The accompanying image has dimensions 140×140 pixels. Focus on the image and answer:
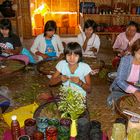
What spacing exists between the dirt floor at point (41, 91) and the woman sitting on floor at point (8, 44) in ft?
1.01

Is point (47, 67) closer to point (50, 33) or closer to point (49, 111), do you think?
point (50, 33)

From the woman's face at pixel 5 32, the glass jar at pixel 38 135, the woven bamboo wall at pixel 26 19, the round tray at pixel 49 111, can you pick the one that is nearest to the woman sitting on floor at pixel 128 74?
the round tray at pixel 49 111

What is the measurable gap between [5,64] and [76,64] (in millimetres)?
1122

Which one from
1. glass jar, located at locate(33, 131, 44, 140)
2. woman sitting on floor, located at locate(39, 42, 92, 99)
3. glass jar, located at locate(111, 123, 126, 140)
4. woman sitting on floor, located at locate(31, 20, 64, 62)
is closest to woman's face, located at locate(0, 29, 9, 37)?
woman sitting on floor, located at locate(31, 20, 64, 62)

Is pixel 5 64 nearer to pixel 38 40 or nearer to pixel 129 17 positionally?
pixel 38 40

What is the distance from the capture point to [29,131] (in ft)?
6.82

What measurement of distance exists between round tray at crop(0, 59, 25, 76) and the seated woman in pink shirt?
1.59 meters

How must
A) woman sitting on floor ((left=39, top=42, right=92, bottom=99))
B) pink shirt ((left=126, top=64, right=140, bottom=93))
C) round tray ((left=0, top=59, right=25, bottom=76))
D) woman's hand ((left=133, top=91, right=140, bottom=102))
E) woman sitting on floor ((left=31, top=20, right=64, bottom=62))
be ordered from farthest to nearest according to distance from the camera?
woman sitting on floor ((left=31, top=20, right=64, bottom=62)) → round tray ((left=0, top=59, right=25, bottom=76)) → pink shirt ((left=126, top=64, right=140, bottom=93)) → woman sitting on floor ((left=39, top=42, right=92, bottom=99)) → woman's hand ((left=133, top=91, right=140, bottom=102))

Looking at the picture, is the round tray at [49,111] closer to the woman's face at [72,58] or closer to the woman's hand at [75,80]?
the woman's hand at [75,80]

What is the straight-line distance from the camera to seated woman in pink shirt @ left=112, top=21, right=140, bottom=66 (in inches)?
176

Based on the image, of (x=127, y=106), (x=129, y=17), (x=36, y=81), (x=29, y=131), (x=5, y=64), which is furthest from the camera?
(x=129, y=17)

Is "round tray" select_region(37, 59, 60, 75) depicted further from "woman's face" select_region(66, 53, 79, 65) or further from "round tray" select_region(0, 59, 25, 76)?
"woman's face" select_region(66, 53, 79, 65)

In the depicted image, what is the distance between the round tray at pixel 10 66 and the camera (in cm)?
351

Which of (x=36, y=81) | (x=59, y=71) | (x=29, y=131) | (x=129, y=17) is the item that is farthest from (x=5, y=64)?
(x=129, y=17)
